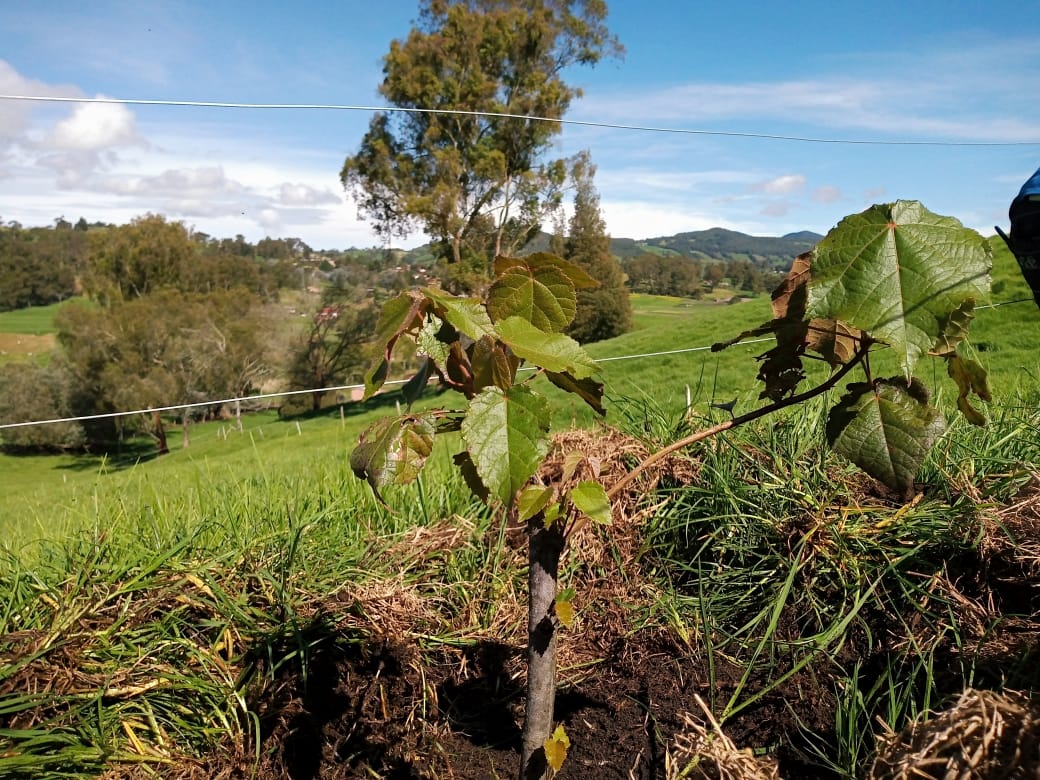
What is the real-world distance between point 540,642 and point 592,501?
309 mm

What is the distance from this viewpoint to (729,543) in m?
1.90

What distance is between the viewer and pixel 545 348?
0.89 metres

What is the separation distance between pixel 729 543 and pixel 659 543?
25cm

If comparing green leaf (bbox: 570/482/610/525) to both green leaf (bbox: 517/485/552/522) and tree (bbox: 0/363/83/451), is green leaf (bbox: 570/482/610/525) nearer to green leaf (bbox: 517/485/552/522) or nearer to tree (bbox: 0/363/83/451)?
green leaf (bbox: 517/485/552/522)

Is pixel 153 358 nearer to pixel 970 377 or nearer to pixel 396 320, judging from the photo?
pixel 396 320

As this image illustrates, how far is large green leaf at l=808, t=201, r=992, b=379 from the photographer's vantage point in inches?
31.1

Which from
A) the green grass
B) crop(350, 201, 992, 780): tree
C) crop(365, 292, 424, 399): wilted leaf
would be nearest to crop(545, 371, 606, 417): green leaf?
crop(350, 201, 992, 780): tree

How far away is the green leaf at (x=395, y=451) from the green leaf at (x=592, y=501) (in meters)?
0.21

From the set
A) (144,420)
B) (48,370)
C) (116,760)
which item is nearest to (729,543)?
(116,760)

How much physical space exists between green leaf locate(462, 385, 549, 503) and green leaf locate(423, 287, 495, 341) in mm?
88

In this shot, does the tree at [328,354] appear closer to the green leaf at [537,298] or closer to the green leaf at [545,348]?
the green leaf at [537,298]

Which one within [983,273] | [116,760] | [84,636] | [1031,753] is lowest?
[116,760]

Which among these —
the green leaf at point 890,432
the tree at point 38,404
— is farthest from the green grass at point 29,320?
the green leaf at point 890,432

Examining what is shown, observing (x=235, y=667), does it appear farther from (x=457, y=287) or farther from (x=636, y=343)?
(x=457, y=287)
